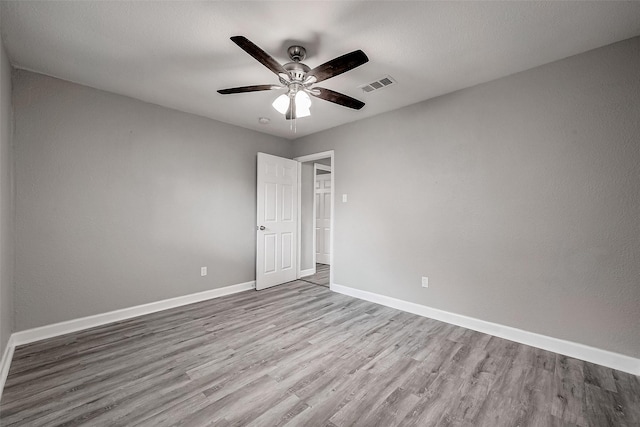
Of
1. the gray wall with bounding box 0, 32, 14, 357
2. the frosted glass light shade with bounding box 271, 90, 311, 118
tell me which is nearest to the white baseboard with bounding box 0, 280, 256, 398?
the gray wall with bounding box 0, 32, 14, 357

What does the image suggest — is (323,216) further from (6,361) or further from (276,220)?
(6,361)

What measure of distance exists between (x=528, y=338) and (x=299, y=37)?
3271mm

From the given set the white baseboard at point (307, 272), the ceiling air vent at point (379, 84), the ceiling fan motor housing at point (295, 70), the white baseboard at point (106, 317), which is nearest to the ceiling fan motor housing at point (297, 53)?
the ceiling fan motor housing at point (295, 70)

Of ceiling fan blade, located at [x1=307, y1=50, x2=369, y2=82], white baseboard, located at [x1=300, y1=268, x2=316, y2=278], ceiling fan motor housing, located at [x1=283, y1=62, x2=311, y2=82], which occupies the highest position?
ceiling fan motor housing, located at [x1=283, y1=62, x2=311, y2=82]

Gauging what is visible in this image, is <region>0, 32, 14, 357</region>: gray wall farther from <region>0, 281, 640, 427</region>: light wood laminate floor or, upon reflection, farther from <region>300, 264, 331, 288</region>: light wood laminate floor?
<region>300, 264, 331, 288</region>: light wood laminate floor

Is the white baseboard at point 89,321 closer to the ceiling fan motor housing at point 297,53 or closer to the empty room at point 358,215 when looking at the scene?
the empty room at point 358,215

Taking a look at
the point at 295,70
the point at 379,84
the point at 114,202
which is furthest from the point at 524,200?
the point at 114,202

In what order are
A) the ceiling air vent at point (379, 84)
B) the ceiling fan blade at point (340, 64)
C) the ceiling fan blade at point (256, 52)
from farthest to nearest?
the ceiling air vent at point (379, 84) → the ceiling fan blade at point (340, 64) → the ceiling fan blade at point (256, 52)

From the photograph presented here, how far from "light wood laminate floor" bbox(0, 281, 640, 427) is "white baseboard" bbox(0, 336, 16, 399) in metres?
0.05

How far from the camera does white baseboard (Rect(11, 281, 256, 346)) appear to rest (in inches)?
95.7

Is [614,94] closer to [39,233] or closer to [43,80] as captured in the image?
[43,80]

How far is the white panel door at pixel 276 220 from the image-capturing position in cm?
413

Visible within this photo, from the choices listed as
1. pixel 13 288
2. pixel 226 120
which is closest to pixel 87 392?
pixel 13 288

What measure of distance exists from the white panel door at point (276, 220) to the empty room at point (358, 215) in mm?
653
